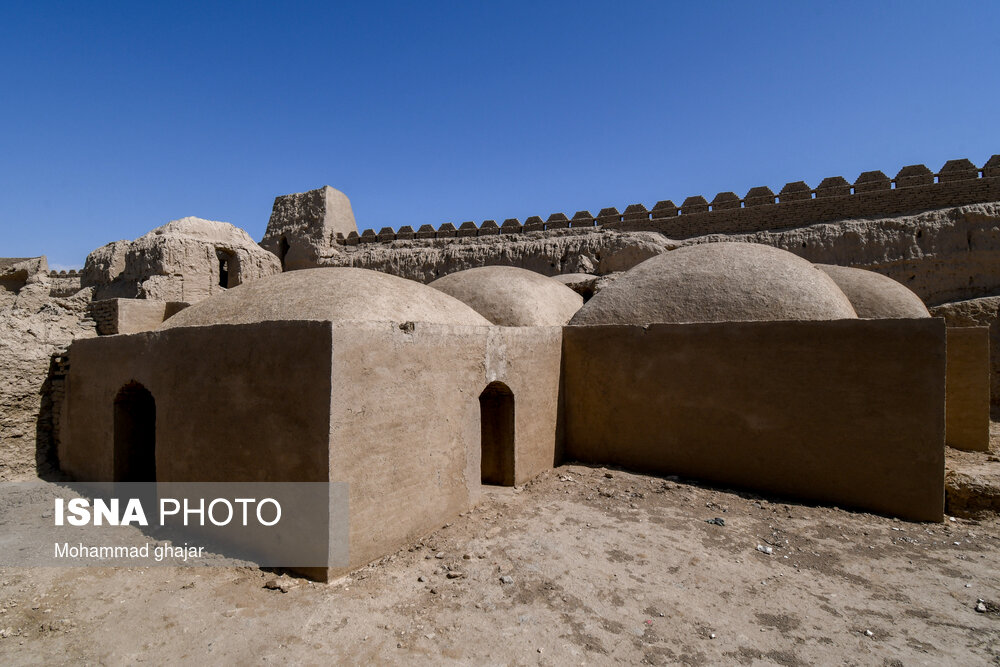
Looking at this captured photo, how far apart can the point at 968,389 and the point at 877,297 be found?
1.84 metres

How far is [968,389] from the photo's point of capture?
7.87m

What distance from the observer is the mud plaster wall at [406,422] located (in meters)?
4.46

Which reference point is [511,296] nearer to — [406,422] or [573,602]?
[406,422]

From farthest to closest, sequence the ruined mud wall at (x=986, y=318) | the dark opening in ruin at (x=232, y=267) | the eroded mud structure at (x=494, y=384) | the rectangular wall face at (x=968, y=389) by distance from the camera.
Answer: the dark opening in ruin at (x=232, y=267), the ruined mud wall at (x=986, y=318), the rectangular wall face at (x=968, y=389), the eroded mud structure at (x=494, y=384)

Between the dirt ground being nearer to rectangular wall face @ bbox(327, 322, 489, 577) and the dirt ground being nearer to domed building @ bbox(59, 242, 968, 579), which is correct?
rectangular wall face @ bbox(327, 322, 489, 577)

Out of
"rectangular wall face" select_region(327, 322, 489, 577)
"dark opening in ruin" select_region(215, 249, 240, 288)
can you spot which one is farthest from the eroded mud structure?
"dark opening in ruin" select_region(215, 249, 240, 288)

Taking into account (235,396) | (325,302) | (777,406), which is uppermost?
(325,302)

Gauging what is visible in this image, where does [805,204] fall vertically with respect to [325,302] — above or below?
above

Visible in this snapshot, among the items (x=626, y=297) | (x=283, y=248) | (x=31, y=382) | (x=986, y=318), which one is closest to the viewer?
(x=31, y=382)

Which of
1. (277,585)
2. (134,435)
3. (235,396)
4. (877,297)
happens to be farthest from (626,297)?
(134,435)

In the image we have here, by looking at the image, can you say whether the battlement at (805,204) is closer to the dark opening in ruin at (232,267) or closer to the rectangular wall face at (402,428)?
the dark opening in ruin at (232,267)

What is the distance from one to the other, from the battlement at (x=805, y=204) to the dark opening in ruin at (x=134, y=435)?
44.9ft

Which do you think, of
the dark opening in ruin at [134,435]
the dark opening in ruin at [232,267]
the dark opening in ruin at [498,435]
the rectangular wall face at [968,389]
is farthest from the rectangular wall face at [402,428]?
the dark opening in ruin at [232,267]

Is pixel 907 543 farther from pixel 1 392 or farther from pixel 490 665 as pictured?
pixel 1 392
